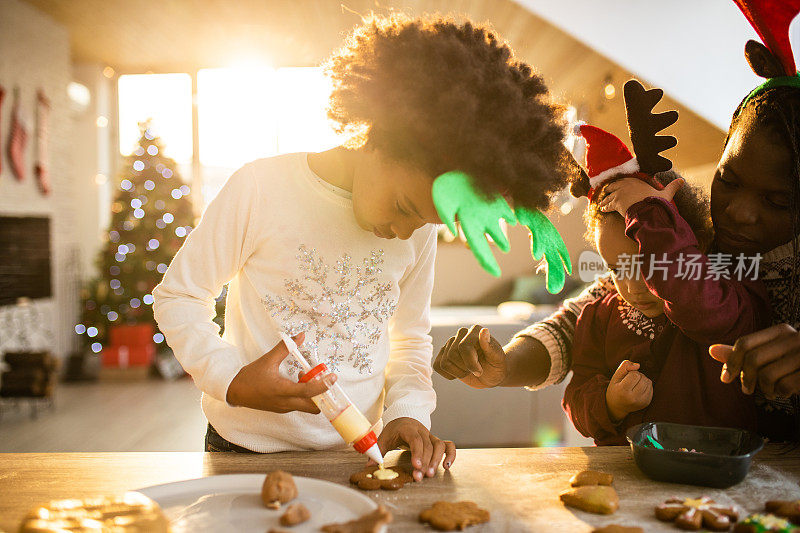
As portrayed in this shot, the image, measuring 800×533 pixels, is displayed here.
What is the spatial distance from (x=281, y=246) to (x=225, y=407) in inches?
12.1

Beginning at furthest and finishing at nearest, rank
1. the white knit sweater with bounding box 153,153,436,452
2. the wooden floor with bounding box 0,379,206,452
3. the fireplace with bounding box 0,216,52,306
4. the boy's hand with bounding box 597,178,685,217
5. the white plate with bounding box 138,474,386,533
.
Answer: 1. the fireplace with bounding box 0,216,52,306
2. the wooden floor with bounding box 0,379,206,452
3. the white knit sweater with bounding box 153,153,436,452
4. the boy's hand with bounding box 597,178,685,217
5. the white plate with bounding box 138,474,386,533

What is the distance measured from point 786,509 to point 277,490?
56 cm

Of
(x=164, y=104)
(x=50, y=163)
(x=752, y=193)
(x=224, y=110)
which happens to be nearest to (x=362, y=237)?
(x=752, y=193)

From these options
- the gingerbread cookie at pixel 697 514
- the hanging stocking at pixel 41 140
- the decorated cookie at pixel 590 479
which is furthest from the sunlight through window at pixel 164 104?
the gingerbread cookie at pixel 697 514

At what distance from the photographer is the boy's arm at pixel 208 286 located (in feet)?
2.97

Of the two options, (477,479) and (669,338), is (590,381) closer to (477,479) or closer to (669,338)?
(669,338)

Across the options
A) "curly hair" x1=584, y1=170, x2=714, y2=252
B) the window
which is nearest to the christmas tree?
the window

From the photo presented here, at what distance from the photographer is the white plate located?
66 cm

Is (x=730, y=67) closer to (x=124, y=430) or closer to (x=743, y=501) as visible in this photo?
(x=743, y=501)

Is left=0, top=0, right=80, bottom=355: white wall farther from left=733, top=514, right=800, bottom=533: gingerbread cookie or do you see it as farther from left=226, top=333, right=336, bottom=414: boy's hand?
left=733, top=514, right=800, bottom=533: gingerbread cookie

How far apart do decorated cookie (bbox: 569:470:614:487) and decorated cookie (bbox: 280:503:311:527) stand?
1.11ft

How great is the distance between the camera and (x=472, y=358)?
944 mm

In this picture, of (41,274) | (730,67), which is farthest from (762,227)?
(41,274)

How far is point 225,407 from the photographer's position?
1.08m
